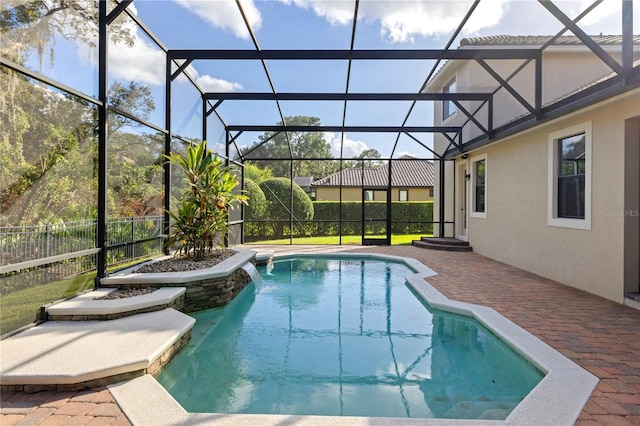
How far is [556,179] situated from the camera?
656cm

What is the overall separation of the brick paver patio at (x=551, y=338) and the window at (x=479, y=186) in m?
2.73

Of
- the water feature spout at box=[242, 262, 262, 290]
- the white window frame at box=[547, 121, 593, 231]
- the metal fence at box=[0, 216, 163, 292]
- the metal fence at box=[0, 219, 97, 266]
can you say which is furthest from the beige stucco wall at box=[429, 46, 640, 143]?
the metal fence at box=[0, 219, 97, 266]

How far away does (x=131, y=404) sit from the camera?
98.0 inches

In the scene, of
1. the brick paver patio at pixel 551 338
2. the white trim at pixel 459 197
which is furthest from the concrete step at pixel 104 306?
the white trim at pixel 459 197

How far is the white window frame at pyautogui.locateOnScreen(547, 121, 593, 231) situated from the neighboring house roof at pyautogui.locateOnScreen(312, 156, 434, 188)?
540 inches

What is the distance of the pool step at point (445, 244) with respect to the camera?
10.7 meters

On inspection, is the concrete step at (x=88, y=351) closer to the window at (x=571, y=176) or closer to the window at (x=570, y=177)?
the window at (x=570, y=177)

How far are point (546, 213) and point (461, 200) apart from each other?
4987mm

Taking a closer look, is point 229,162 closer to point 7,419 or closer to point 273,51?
point 273,51

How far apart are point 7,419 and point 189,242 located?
13.6ft

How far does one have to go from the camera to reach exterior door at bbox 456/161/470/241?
37.9 feet

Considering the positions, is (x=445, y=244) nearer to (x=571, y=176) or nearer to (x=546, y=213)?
(x=546, y=213)

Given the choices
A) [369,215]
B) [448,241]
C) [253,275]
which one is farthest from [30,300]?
[369,215]

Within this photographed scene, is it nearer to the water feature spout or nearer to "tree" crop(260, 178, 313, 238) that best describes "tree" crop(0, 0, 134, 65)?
the water feature spout
